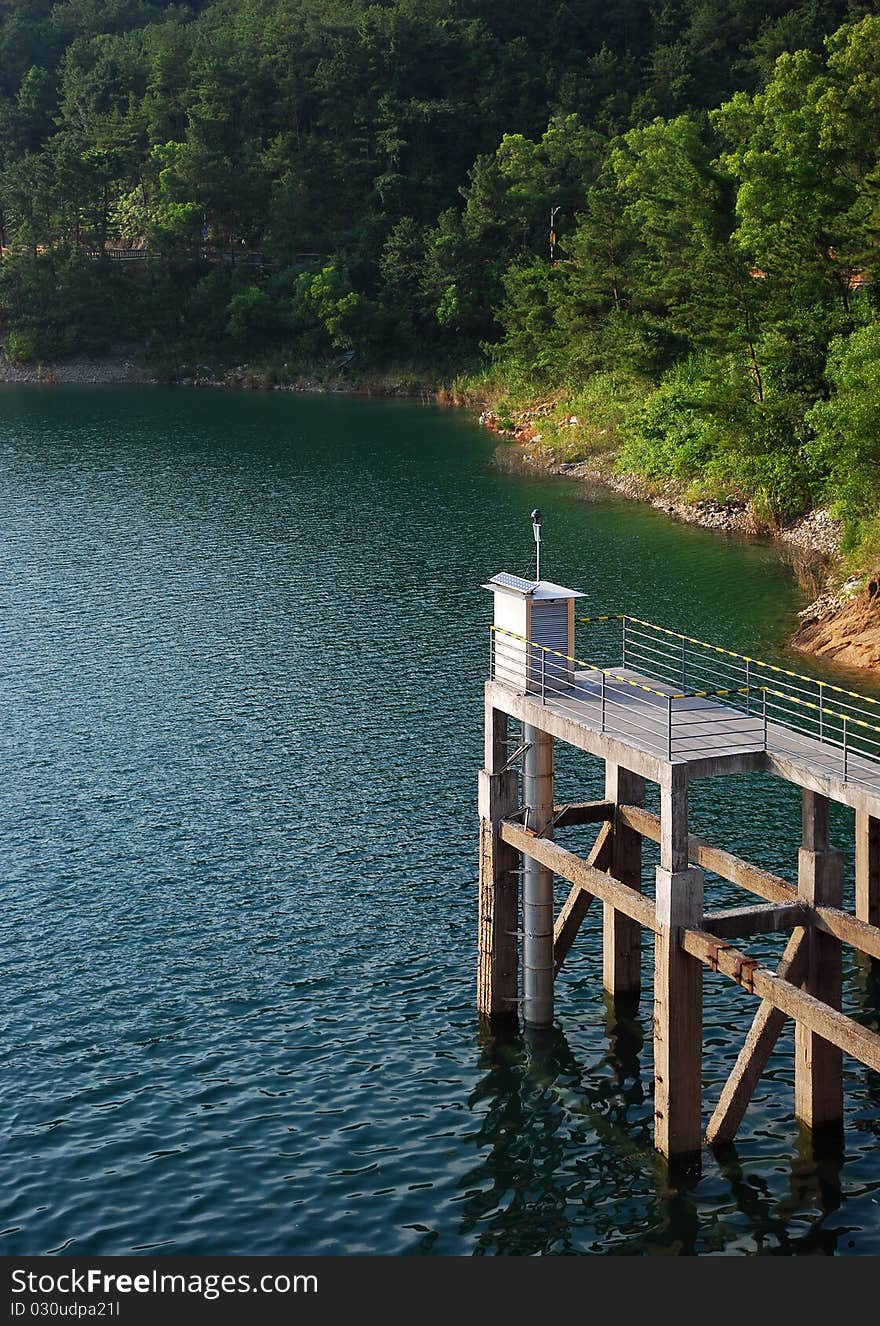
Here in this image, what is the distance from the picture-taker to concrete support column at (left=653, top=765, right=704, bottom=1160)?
1021 inches

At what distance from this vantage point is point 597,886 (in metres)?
28.4

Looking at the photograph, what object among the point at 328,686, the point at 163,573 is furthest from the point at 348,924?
the point at 163,573

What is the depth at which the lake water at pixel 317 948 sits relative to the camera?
26.2 m

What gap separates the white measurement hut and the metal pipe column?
1056 millimetres

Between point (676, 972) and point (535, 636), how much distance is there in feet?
25.8

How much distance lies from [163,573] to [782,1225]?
170 ft

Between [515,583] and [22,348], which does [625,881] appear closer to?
[515,583]

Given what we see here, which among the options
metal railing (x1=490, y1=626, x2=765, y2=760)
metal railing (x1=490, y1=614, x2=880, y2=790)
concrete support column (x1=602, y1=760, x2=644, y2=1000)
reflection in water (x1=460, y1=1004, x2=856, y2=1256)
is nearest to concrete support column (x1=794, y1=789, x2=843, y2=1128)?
reflection in water (x1=460, y1=1004, x2=856, y2=1256)

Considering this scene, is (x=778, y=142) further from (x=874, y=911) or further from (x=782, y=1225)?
(x=782, y=1225)

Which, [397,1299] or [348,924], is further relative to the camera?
[348,924]

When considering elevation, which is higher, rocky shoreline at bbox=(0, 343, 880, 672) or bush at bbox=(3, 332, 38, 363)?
bush at bbox=(3, 332, 38, 363)

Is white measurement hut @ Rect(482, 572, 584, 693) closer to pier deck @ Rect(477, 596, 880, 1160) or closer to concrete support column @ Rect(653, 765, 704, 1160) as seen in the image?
pier deck @ Rect(477, 596, 880, 1160)

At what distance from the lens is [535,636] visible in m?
31.0

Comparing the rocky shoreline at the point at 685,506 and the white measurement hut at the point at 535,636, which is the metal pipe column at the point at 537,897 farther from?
the rocky shoreline at the point at 685,506
